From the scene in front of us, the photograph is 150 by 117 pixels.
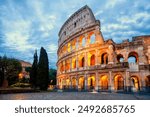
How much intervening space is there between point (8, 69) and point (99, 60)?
16.7 m

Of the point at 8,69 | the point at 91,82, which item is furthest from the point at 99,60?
the point at 8,69

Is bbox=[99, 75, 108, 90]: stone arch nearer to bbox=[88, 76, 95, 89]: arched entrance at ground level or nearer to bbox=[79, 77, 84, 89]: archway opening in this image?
bbox=[88, 76, 95, 89]: arched entrance at ground level

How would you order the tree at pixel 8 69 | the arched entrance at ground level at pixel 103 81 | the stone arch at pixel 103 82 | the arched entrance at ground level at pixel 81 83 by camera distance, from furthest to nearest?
the tree at pixel 8 69, the arched entrance at ground level at pixel 81 83, the arched entrance at ground level at pixel 103 81, the stone arch at pixel 103 82

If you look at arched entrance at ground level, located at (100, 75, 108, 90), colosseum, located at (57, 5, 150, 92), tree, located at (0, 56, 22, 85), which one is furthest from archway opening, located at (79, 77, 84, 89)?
tree, located at (0, 56, 22, 85)

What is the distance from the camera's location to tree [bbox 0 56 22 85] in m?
28.2

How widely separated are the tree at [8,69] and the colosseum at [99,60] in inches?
345

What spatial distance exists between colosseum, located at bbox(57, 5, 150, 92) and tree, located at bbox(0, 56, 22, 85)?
8775 millimetres

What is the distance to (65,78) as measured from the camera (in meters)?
29.1

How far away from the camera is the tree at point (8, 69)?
28219 mm

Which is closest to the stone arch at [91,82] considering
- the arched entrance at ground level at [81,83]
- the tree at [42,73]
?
the arched entrance at ground level at [81,83]

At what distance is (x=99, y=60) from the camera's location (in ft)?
75.8

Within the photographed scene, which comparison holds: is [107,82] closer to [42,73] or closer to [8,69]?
[42,73]

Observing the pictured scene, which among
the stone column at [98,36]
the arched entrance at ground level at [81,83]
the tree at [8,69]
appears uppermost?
the stone column at [98,36]

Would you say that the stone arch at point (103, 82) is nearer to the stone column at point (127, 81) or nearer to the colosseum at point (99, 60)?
the colosseum at point (99, 60)
